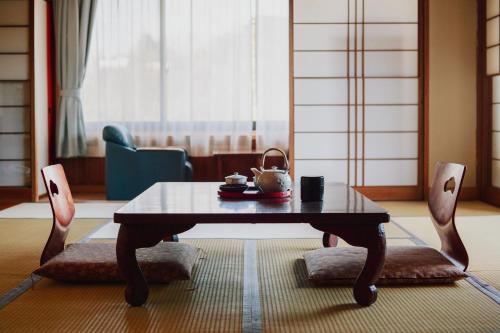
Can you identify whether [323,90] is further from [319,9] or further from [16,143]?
[16,143]

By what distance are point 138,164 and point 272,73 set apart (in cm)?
178

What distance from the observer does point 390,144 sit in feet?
19.4

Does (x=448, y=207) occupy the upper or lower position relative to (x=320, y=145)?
lower

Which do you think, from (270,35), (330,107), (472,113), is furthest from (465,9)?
(270,35)

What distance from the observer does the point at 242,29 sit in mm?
6438

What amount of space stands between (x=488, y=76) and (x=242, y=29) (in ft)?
8.31

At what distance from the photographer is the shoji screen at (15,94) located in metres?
5.77

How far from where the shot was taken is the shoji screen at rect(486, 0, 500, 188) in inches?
212

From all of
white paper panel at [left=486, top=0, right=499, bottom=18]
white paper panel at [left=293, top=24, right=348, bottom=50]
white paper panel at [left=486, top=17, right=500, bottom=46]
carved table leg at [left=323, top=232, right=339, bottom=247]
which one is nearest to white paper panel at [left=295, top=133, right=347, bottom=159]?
white paper panel at [left=293, top=24, right=348, bottom=50]

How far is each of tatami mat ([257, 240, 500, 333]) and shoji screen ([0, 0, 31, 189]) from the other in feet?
12.4

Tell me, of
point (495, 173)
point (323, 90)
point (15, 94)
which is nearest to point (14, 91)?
point (15, 94)

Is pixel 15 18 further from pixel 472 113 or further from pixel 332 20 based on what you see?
pixel 472 113

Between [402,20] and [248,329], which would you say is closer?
[248,329]

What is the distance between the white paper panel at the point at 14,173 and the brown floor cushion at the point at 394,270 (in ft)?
12.7
